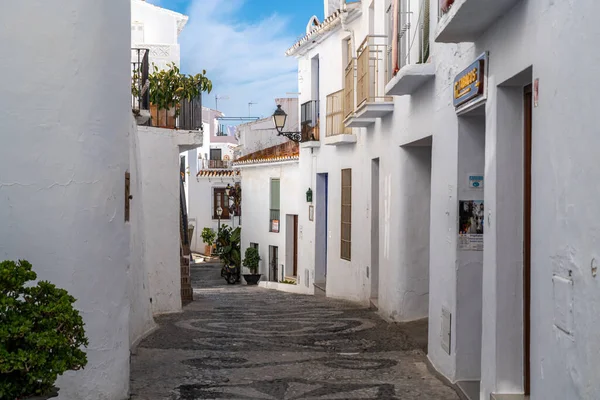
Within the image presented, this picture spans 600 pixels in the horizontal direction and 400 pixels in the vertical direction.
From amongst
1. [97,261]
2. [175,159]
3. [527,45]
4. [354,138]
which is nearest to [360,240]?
[354,138]

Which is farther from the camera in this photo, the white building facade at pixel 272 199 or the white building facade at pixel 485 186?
the white building facade at pixel 272 199

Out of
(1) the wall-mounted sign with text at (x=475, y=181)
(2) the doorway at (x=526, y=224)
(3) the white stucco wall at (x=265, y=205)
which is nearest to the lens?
(2) the doorway at (x=526, y=224)

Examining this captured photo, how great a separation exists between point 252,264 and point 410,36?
2107 cm

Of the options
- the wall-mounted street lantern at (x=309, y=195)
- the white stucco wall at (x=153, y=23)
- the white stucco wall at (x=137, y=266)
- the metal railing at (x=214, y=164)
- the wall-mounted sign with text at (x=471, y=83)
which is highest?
the white stucco wall at (x=153, y=23)

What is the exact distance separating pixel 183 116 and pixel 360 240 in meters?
4.39

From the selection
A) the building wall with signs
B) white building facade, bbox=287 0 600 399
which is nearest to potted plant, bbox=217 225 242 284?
white building facade, bbox=287 0 600 399

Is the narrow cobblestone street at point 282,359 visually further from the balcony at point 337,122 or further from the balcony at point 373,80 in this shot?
the balcony at point 337,122

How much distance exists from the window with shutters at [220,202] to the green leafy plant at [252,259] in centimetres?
1588

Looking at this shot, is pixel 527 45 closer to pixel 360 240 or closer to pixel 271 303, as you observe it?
pixel 360 240

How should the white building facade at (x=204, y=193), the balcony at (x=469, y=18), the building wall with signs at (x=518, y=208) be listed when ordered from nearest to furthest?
the building wall with signs at (x=518, y=208) → the balcony at (x=469, y=18) → the white building facade at (x=204, y=193)

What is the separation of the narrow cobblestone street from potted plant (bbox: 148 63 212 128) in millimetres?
3808

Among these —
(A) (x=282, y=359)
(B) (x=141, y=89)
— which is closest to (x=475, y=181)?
(A) (x=282, y=359)

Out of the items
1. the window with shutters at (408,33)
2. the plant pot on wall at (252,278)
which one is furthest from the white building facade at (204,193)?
the window with shutters at (408,33)

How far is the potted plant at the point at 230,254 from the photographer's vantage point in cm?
3288
